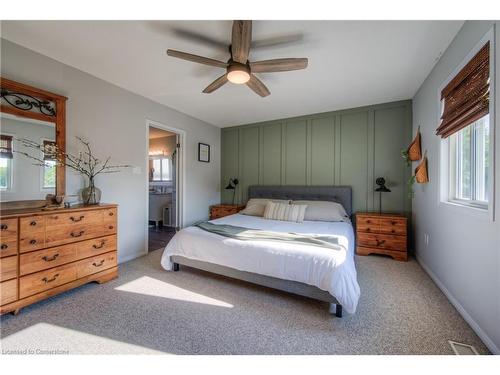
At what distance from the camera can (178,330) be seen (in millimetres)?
1557

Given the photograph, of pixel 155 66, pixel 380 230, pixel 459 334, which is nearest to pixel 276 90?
pixel 155 66

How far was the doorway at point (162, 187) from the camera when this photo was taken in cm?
427


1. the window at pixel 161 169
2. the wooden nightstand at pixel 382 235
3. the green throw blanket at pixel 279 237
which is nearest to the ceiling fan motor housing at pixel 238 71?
the green throw blanket at pixel 279 237

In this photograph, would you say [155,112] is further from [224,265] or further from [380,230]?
[380,230]

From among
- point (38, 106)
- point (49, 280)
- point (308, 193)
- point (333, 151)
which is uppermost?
point (38, 106)

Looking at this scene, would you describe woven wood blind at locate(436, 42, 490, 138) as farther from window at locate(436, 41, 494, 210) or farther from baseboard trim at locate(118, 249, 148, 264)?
baseboard trim at locate(118, 249, 148, 264)

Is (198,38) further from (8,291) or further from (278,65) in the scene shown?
(8,291)

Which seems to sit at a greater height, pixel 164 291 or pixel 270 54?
pixel 270 54

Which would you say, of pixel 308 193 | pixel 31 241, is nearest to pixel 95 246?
pixel 31 241

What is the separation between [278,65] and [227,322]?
2.28 metres

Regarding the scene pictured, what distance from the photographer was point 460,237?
5.81 feet

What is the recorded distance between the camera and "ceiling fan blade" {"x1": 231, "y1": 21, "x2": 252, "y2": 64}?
4.94ft

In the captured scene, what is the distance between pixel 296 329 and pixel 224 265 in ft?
2.98
